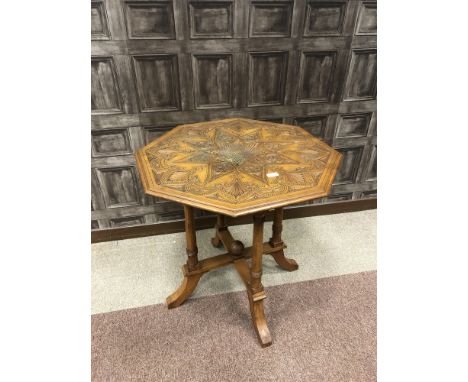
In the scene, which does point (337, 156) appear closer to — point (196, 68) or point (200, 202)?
point (200, 202)

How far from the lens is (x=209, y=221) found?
A: 2469mm

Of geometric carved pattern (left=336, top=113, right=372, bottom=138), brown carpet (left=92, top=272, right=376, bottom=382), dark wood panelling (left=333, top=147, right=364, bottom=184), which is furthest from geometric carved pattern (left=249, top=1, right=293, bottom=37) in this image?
brown carpet (left=92, top=272, right=376, bottom=382)

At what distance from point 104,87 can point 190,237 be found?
3.42 feet

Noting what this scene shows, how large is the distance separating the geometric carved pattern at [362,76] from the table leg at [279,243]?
1022 mm

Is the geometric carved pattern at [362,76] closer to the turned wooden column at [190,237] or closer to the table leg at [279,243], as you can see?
the table leg at [279,243]

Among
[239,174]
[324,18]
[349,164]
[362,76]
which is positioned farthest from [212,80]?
[349,164]

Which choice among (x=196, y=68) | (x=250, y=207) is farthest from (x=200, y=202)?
(x=196, y=68)

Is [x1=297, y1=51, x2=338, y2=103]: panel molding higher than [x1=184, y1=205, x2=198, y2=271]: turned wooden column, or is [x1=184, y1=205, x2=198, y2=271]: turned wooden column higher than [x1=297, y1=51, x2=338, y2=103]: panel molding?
[x1=297, y1=51, x2=338, y2=103]: panel molding

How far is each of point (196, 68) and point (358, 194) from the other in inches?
67.0

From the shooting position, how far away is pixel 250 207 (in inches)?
44.6

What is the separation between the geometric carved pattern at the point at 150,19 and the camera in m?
1.69

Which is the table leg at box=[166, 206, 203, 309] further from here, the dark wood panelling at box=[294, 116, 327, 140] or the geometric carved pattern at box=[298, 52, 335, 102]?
the geometric carved pattern at box=[298, 52, 335, 102]

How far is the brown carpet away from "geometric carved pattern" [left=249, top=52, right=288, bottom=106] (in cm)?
125

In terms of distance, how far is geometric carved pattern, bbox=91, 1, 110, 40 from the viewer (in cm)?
165
